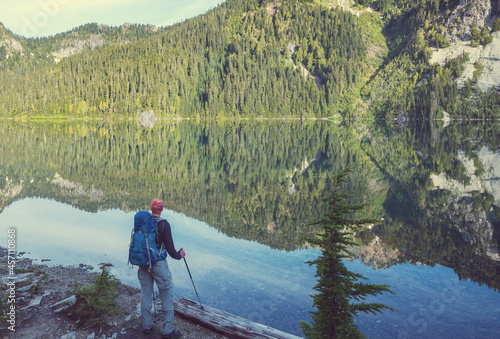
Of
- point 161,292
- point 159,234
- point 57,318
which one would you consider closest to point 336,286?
point 159,234

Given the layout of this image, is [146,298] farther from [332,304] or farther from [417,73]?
[417,73]

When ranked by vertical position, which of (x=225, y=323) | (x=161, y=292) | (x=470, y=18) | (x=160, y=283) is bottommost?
(x=225, y=323)

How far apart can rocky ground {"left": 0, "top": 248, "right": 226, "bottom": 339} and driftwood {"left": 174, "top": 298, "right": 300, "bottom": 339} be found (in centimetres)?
19

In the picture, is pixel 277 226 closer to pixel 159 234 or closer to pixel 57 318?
pixel 159 234

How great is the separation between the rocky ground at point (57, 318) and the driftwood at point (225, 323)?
187mm

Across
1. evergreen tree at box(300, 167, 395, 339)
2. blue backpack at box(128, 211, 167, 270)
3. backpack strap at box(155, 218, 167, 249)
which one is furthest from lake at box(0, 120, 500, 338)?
blue backpack at box(128, 211, 167, 270)

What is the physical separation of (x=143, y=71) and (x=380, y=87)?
121 meters

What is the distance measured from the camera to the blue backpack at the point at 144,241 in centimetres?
719

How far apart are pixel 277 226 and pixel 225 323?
9.53 meters

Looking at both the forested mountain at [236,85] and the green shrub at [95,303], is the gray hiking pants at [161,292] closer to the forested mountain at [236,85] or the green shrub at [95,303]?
the green shrub at [95,303]

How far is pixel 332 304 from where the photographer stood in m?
6.11

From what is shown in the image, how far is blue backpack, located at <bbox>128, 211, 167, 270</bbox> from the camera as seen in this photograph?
23.6 ft

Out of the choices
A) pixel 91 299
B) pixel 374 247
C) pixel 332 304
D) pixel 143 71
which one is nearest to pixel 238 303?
pixel 91 299

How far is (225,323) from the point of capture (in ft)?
25.6
